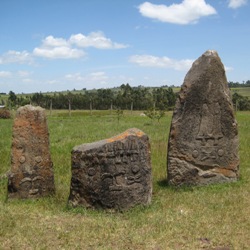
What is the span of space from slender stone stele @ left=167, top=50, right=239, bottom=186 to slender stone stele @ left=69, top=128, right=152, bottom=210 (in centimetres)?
217

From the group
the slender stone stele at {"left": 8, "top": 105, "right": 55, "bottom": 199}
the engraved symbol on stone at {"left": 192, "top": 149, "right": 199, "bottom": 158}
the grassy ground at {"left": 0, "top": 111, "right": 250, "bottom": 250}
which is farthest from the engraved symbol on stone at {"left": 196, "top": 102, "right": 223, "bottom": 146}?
the slender stone stele at {"left": 8, "top": 105, "right": 55, "bottom": 199}

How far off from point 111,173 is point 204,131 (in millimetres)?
3578

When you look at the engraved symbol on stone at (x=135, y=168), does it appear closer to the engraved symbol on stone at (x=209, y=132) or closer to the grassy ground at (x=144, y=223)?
the grassy ground at (x=144, y=223)

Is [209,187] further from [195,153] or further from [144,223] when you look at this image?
[144,223]

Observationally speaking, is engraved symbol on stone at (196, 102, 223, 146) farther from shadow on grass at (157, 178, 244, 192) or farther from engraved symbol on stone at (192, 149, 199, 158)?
shadow on grass at (157, 178, 244, 192)

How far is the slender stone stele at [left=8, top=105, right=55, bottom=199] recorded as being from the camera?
31.1 feet

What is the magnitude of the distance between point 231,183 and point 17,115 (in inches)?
238

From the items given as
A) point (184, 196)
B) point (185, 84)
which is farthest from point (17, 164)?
point (185, 84)

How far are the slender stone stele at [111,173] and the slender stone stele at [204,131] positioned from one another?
2167 mm

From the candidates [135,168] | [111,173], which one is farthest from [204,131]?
[111,173]

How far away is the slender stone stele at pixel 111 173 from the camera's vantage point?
830 centimetres

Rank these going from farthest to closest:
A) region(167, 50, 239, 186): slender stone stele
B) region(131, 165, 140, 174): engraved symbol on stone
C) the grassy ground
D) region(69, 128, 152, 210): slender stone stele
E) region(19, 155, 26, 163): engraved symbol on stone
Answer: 1. region(167, 50, 239, 186): slender stone stele
2. region(19, 155, 26, 163): engraved symbol on stone
3. region(131, 165, 140, 174): engraved symbol on stone
4. region(69, 128, 152, 210): slender stone stele
5. the grassy ground

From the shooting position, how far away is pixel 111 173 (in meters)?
8.33


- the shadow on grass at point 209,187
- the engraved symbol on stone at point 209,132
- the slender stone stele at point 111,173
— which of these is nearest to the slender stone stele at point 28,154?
the slender stone stele at point 111,173
